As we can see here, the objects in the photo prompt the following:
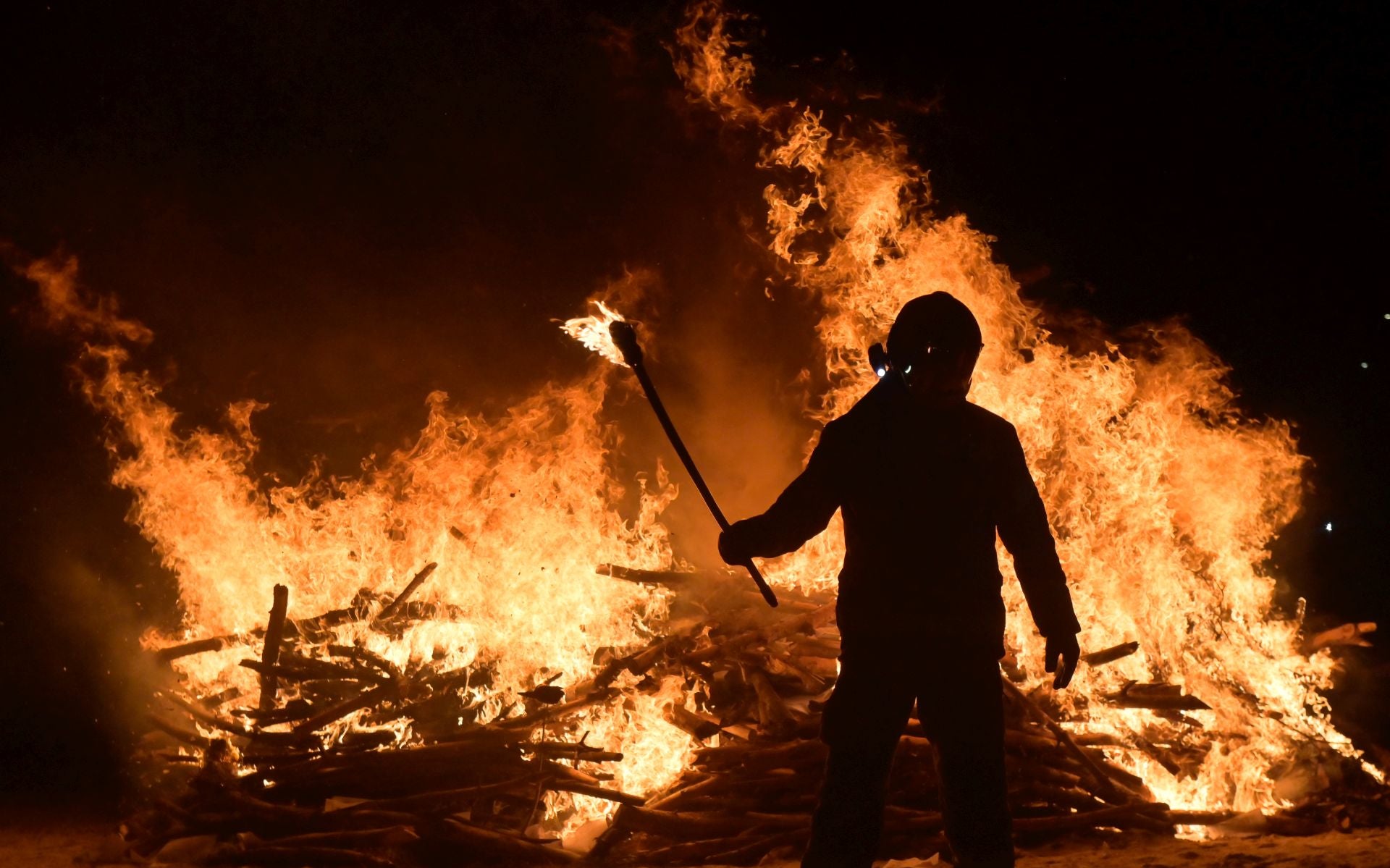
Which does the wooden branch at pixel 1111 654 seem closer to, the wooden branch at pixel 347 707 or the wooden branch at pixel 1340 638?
the wooden branch at pixel 1340 638

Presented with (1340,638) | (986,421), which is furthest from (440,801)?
(1340,638)

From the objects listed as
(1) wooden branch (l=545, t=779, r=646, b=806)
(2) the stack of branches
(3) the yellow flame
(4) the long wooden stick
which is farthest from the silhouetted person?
(1) wooden branch (l=545, t=779, r=646, b=806)

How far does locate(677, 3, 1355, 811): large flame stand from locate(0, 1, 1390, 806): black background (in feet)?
4.26

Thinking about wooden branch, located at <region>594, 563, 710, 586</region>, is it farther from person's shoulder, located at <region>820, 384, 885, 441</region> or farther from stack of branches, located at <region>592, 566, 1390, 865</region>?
person's shoulder, located at <region>820, 384, 885, 441</region>

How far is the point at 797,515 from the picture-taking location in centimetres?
358

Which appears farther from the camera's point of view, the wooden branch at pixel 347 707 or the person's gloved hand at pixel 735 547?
the wooden branch at pixel 347 707

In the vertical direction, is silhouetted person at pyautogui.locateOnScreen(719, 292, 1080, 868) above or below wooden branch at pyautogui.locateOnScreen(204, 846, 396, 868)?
above

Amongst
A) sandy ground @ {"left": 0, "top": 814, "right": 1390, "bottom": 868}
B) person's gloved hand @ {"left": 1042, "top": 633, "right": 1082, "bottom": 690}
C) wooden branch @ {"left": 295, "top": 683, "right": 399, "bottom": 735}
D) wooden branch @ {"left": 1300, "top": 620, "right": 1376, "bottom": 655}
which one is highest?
wooden branch @ {"left": 1300, "top": 620, "right": 1376, "bottom": 655}

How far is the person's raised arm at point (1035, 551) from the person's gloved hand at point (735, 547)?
3.37 feet

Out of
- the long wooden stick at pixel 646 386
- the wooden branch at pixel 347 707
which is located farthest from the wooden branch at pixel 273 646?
the long wooden stick at pixel 646 386

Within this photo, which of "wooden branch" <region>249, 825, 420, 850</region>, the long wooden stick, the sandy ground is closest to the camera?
the long wooden stick

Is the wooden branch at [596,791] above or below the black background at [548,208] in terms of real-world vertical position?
below

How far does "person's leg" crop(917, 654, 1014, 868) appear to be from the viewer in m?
3.30

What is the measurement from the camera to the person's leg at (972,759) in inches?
130
